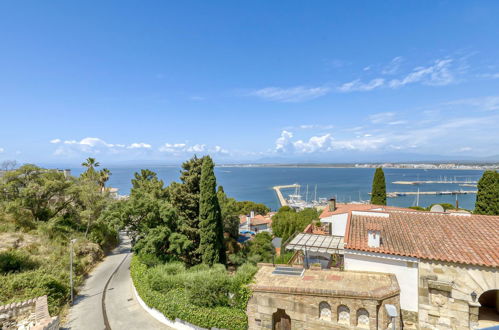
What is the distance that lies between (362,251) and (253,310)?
530 cm

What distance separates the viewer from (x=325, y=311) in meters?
8.38

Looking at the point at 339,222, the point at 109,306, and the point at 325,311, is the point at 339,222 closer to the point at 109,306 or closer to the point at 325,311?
the point at 325,311

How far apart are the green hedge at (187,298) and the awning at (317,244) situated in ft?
8.44

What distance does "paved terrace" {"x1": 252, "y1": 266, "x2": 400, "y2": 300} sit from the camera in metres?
8.04

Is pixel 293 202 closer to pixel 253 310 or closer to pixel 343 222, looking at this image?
pixel 343 222

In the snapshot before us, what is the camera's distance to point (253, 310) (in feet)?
30.0

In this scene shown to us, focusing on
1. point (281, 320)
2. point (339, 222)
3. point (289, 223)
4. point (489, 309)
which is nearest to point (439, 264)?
point (489, 309)

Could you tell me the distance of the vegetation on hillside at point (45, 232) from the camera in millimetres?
12508

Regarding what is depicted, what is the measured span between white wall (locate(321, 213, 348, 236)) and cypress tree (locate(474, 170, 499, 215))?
59.8ft

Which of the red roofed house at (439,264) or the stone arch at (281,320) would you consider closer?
the red roofed house at (439,264)

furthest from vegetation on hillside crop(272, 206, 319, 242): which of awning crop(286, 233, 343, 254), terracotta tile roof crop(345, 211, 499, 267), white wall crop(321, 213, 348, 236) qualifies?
terracotta tile roof crop(345, 211, 499, 267)

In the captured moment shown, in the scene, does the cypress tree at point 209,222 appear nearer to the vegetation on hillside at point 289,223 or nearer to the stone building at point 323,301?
the stone building at point 323,301

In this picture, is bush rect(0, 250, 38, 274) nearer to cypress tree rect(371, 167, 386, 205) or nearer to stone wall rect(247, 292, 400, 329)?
stone wall rect(247, 292, 400, 329)

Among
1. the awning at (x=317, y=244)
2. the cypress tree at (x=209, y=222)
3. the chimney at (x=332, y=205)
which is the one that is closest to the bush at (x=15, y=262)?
the cypress tree at (x=209, y=222)
